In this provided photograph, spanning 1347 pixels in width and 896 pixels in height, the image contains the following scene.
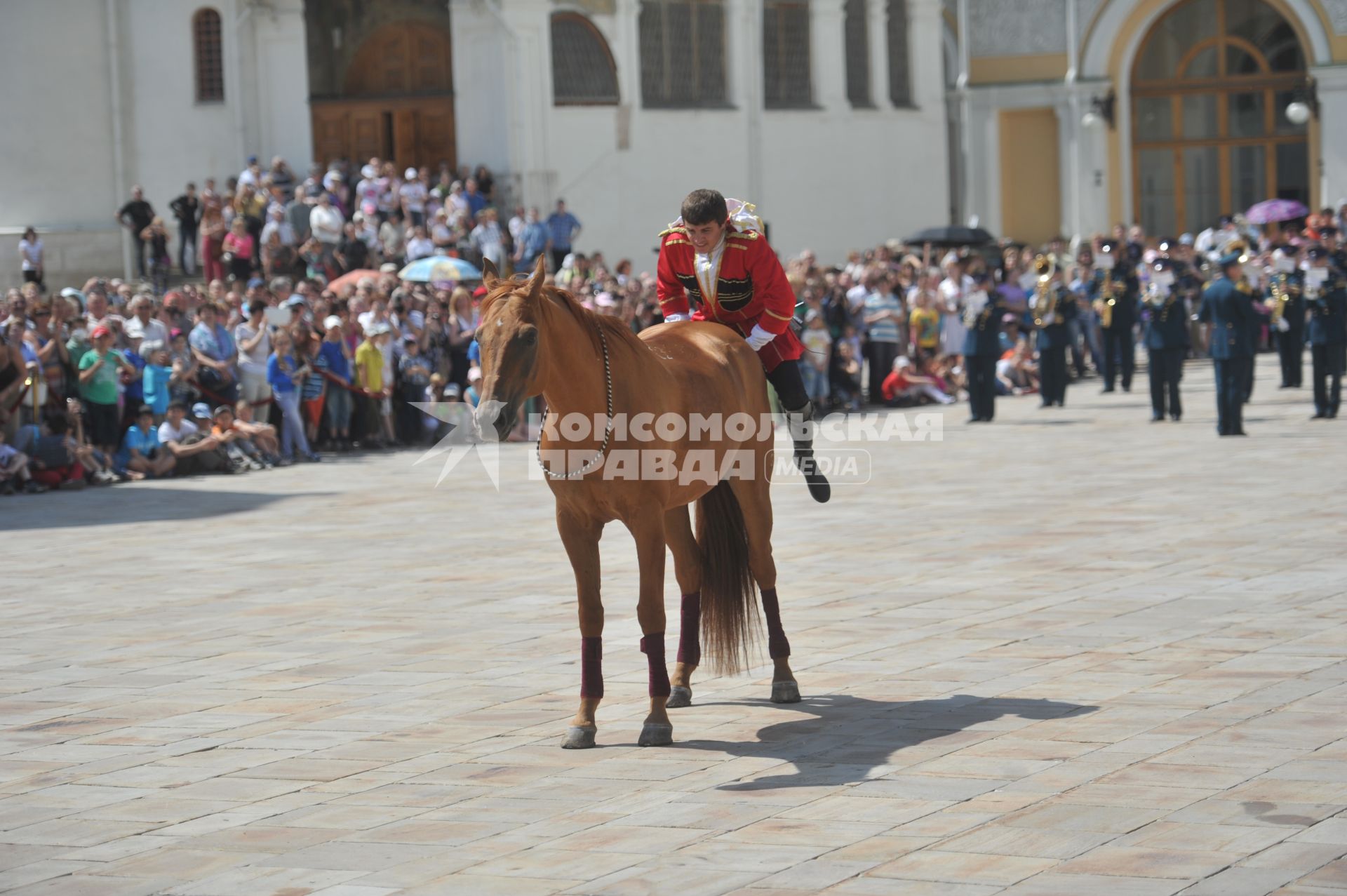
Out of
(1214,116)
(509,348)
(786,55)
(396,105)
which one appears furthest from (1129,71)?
(509,348)

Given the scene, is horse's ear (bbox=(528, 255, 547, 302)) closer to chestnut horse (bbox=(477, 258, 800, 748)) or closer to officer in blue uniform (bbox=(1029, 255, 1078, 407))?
chestnut horse (bbox=(477, 258, 800, 748))

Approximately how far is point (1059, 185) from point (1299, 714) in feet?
116

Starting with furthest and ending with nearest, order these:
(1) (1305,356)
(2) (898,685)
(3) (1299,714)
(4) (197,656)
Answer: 1. (1) (1305,356)
2. (4) (197,656)
3. (2) (898,685)
4. (3) (1299,714)

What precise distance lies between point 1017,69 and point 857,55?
3702mm

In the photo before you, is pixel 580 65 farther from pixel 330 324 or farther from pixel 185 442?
pixel 185 442

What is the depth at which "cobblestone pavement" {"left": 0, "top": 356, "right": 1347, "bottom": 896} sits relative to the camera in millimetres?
5965

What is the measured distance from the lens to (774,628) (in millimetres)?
8523

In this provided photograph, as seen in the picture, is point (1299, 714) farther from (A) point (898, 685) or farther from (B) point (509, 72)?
(B) point (509, 72)

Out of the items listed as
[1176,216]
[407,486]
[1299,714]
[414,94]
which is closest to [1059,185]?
[1176,216]

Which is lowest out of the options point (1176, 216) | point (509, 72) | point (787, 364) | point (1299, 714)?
point (1299, 714)

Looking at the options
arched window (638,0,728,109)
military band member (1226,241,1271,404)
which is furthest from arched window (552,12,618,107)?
military band member (1226,241,1271,404)

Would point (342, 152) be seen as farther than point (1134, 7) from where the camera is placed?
No

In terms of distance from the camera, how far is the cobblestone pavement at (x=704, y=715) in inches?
235

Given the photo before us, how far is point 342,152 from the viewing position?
35.1 m
